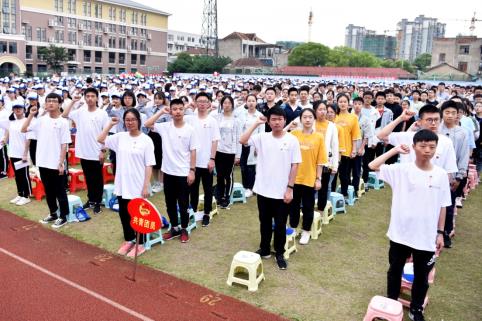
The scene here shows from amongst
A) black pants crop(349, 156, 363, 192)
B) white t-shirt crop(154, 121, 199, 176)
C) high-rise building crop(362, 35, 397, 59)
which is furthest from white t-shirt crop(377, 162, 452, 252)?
high-rise building crop(362, 35, 397, 59)

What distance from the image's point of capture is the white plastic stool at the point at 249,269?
14.9 ft

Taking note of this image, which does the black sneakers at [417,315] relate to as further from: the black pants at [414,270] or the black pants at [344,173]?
the black pants at [344,173]

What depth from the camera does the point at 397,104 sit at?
924 cm

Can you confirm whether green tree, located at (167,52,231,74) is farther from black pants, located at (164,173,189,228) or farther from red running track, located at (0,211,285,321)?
red running track, located at (0,211,285,321)

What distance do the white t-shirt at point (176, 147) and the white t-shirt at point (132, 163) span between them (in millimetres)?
456

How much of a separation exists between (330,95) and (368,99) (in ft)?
8.70

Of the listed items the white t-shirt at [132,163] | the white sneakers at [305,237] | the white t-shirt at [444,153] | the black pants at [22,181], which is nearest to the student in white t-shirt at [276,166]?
the white sneakers at [305,237]

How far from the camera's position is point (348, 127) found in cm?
705

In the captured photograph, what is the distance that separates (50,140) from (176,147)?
195 cm

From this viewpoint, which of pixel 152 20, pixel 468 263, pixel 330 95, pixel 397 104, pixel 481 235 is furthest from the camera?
pixel 152 20

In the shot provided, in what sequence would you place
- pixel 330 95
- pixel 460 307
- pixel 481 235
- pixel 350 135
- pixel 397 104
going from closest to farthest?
pixel 460 307 → pixel 481 235 → pixel 350 135 → pixel 397 104 → pixel 330 95

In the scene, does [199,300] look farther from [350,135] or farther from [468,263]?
[350,135]

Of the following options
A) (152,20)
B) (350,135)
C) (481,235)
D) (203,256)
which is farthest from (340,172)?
(152,20)

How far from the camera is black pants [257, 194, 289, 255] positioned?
497cm
